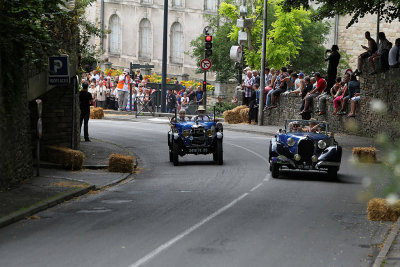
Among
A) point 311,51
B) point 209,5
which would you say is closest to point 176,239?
point 311,51

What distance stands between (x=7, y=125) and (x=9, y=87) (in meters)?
0.81

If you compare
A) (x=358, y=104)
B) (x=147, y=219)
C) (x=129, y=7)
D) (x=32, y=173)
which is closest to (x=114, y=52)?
(x=129, y=7)

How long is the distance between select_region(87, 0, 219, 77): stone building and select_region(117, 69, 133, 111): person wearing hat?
991 inches

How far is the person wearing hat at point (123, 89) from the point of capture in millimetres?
45406

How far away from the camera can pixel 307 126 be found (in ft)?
68.2

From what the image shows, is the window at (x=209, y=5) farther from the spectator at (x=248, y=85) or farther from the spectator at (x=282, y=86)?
the spectator at (x=282, y=86)

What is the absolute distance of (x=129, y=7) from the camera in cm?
7612

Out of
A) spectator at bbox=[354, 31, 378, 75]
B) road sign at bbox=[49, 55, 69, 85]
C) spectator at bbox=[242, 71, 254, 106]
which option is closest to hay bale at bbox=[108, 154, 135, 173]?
road sign at bbox=[49, 55, 69, 85]

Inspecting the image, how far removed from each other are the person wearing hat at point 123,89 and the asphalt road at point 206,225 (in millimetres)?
24313

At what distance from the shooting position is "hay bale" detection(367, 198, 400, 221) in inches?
531

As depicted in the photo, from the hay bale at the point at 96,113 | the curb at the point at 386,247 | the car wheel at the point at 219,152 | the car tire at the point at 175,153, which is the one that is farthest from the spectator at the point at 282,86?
the curb at the point at 386,247

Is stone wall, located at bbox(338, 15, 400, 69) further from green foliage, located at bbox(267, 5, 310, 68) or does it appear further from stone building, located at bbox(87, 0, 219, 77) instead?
stone building, located at bbox(87, 0, 219, 77)

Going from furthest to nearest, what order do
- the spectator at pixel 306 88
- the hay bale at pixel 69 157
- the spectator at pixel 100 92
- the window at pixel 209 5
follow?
the window at pixel 209 5
the spectator at pixel 100 92
the spectator at pixel 306 88
the hay bale at pixel 69 157

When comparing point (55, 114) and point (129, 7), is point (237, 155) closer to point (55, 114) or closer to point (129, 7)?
point (55, 114)
